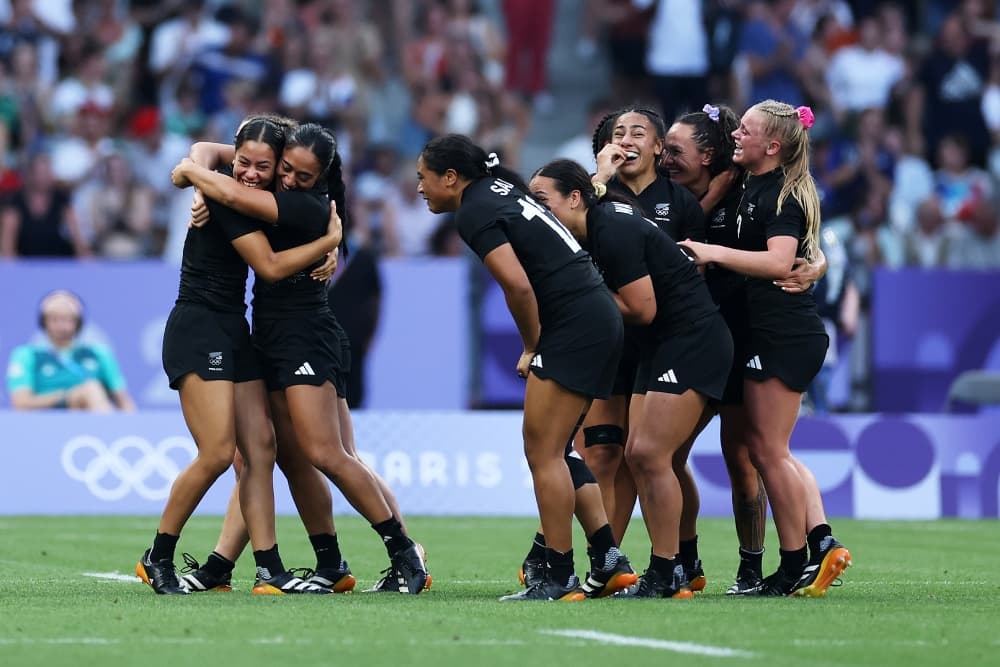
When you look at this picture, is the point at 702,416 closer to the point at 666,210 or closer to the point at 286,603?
the point at 666,210

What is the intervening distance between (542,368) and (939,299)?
35.2 ft

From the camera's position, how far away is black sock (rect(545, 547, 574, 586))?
8.12m

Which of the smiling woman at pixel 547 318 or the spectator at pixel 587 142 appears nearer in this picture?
the smiling woman at pixel 547 318

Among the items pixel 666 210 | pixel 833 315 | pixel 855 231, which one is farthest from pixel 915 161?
pixel 666 210

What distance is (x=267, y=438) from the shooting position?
859 centimetres

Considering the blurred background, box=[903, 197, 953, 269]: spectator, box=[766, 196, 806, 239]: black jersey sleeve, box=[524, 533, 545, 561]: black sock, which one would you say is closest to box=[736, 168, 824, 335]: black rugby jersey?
box=[766, 196, 806, 239]: black jersey sleeve

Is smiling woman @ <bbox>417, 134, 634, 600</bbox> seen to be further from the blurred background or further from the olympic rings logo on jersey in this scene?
the olympic rings logo on jersey

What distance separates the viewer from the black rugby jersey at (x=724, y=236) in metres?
8.88

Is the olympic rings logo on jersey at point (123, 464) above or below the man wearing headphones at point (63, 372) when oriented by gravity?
below

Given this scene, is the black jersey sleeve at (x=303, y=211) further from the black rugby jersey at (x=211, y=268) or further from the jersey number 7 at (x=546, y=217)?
the jersey number 7 at (x=546, y=217)

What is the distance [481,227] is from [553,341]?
1.93 feet

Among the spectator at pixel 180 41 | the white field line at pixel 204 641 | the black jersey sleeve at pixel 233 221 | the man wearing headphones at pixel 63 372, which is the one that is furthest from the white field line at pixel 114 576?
the spectator at pixel 180 41

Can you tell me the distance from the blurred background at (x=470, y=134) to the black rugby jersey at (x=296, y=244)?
545 cm

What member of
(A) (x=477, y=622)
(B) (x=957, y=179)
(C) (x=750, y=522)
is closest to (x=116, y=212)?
(B) (x=957, y=179)
